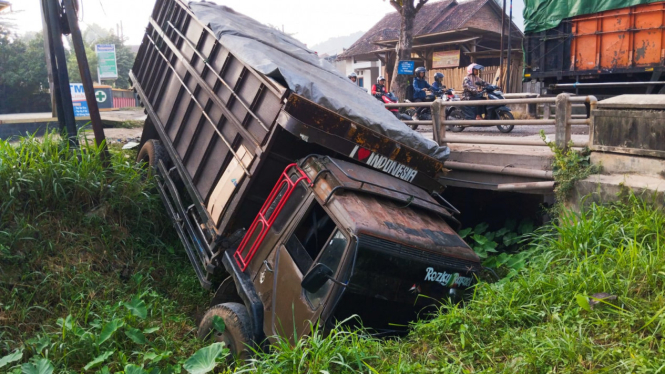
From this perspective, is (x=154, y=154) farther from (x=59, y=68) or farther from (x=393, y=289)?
(x=393, y=289)

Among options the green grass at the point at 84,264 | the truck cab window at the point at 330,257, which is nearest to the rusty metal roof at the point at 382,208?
the truck cab window at the point at 330,257

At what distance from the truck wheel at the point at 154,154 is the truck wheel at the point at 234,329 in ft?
10.9

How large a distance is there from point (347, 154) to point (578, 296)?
2.23 meters

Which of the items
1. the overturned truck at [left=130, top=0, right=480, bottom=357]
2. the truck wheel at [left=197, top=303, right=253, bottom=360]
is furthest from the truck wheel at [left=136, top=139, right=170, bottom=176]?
the truck wheel at [left=197, top=303, right=253, bottom=360]

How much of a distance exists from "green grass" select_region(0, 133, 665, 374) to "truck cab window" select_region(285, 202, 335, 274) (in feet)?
2.37

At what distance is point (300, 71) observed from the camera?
230 inches

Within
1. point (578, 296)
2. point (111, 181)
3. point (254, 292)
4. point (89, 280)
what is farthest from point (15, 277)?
point (578, 296)

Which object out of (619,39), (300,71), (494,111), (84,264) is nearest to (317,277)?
(300,71)

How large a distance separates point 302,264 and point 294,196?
0.65 m

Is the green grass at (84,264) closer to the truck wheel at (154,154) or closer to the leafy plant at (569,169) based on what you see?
the truck wheel at (154,154)

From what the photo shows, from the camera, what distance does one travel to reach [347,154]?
4.91 meters

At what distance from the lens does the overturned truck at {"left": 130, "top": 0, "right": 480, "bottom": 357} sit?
3895 millimetres

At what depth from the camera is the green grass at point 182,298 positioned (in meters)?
3.46

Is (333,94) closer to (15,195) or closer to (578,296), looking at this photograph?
(578,296)
